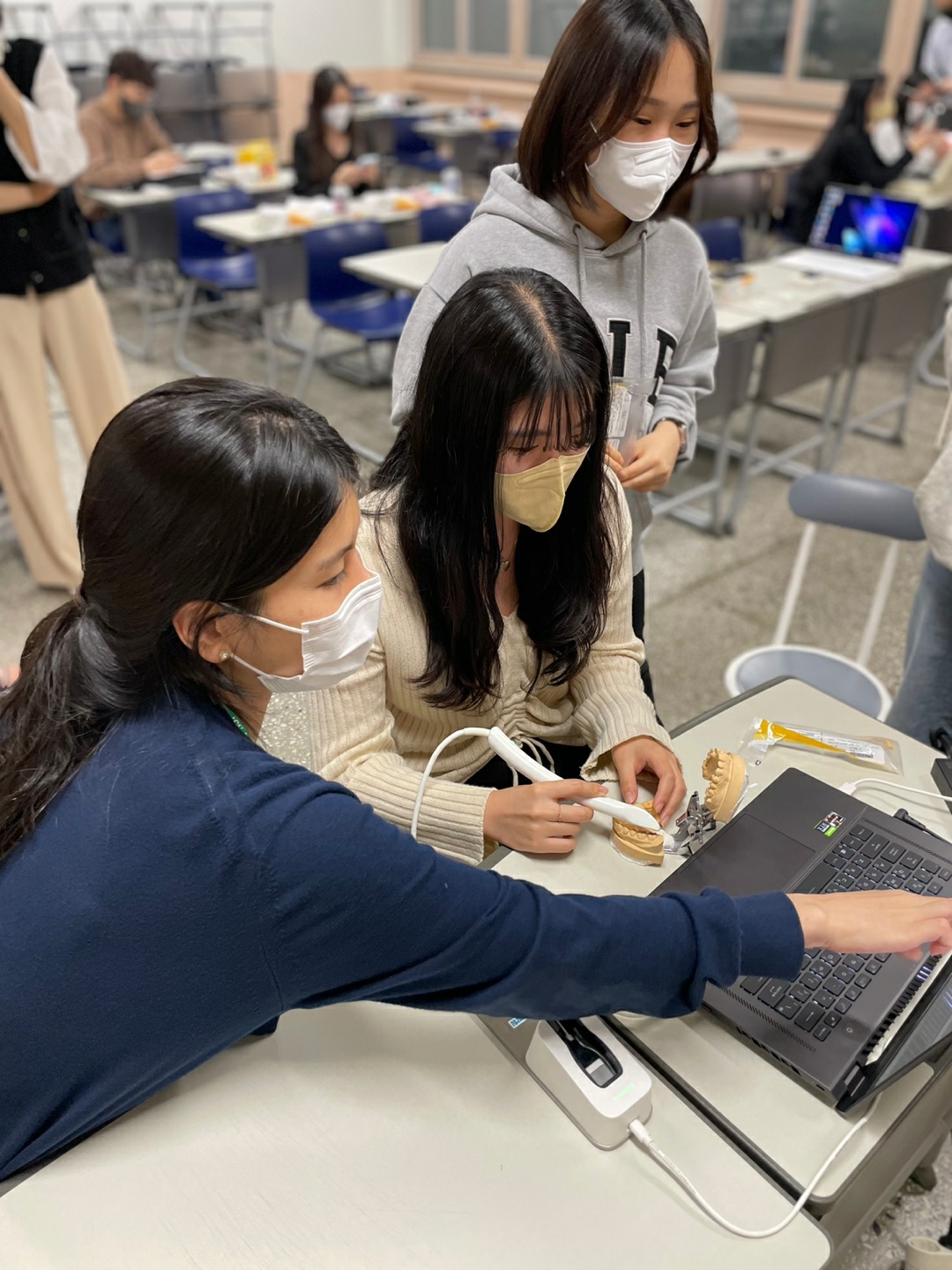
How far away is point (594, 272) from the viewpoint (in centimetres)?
145

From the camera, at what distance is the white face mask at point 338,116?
4.84m

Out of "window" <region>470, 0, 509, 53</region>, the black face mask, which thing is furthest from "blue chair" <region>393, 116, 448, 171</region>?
the black face mask

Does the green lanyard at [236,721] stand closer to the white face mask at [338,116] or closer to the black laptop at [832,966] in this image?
the black laptop at [832,966]

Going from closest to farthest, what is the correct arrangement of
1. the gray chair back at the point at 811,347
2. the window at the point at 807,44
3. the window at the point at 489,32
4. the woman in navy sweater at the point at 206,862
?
the woman in navy sweater at the point at 206,862 → the gray chair back at the point at 811,347 → the window at the point at 807,44 → the window at the point at 489,32

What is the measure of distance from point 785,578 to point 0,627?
246 cm

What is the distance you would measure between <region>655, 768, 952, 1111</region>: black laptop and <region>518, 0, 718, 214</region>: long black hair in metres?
0.91

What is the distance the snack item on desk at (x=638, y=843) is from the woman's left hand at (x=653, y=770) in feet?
0.20

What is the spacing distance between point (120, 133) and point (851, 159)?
3764 mm

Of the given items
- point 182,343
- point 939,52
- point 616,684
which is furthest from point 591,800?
point 939,52

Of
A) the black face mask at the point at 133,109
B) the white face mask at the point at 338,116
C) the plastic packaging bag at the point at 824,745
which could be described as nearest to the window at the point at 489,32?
the white face mask at the point at 338,116

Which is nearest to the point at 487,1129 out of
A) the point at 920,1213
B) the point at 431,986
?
the point at 431,986

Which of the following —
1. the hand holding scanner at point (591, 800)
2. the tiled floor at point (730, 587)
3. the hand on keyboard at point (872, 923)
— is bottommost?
the tiled floor at point (730, 587)

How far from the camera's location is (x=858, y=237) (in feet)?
12.2

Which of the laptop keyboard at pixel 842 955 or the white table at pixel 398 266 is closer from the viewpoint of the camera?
the laptop keyboard at pixel 842 955
